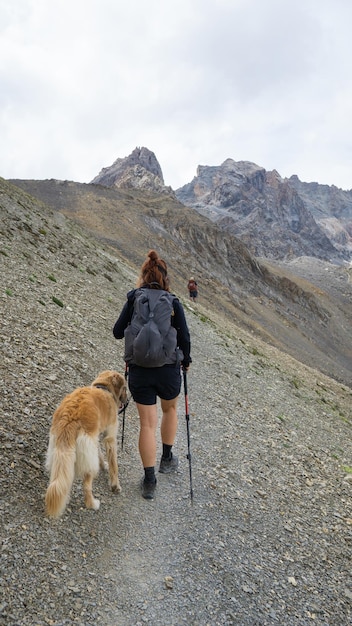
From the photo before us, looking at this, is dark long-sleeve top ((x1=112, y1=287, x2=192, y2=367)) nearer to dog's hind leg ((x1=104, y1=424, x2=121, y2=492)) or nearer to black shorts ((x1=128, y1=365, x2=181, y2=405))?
black shorts ((x1=128, y1=365, x2=181, y2=405))

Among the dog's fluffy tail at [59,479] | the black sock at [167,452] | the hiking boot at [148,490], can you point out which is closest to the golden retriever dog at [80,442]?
Answer: the dog's fluffy tail at [59,479]

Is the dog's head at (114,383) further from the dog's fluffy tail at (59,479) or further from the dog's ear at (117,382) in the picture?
the dog's fluffy tail at (59,479)

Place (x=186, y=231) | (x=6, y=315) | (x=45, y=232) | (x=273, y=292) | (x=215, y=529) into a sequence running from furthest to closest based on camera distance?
(x=273, y=292), (x=186, y=231), (x=45, y=232), (x=6, y=315), (x=215, y=529)

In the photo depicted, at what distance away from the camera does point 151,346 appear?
5543 millimetres

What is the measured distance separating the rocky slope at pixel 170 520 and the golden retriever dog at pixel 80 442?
49cm

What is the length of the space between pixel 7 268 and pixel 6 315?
191 inches

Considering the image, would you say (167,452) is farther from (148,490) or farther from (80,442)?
(80,442)

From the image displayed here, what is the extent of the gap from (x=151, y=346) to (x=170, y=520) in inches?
107

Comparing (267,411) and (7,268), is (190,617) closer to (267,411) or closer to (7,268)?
(267,411)

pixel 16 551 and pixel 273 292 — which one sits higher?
pixel 273 292

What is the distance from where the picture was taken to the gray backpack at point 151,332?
557cm

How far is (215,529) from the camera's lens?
6.20 m

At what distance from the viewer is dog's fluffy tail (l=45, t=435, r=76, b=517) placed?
4449mm

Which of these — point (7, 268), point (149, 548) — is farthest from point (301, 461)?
A: point (7, 268)
